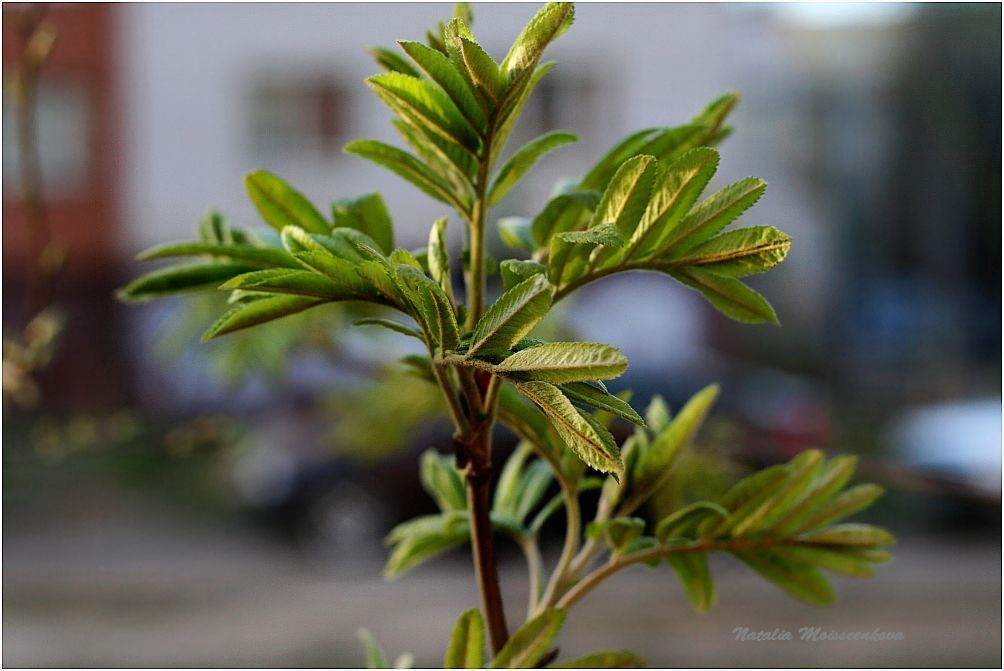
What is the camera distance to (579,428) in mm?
435

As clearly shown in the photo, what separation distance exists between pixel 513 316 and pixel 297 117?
808cm

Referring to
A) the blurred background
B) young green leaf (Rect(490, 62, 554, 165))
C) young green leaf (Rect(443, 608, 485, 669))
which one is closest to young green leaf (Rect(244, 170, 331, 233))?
young green leaf (Rect(490, 62, 554, 165))

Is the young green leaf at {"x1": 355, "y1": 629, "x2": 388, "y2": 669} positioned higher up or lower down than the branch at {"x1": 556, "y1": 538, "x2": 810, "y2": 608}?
lower down

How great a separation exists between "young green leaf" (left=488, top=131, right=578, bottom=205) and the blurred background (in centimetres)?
89

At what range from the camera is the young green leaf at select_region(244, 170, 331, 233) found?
1.89 ft

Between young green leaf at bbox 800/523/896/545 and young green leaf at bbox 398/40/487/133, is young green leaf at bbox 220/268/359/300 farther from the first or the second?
young green leaf at bbox 800/523/896/545

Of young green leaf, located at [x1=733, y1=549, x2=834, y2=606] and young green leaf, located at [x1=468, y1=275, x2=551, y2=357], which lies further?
young green leaf, located at [x1=733, y1=549, x2=834, y2=606]

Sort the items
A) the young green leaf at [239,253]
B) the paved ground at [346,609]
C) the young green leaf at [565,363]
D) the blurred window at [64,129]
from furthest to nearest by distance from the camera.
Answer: the blurred window at [64,129]
the paved ground at [346,609]
the young green leaf at [239,253]
the young green leaf at [565,363]

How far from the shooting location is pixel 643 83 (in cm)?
805

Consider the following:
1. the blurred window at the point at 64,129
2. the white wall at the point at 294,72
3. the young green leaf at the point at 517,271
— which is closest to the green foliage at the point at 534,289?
the young green leaf at the point at 517,271

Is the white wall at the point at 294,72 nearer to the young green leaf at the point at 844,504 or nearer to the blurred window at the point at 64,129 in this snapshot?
the blurred window at the point at 64,129

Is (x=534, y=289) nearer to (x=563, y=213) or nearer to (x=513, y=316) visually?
(x=513, y=316)

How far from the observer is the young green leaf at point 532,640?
54 centimetres

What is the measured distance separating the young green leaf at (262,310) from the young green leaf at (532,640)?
20cm
